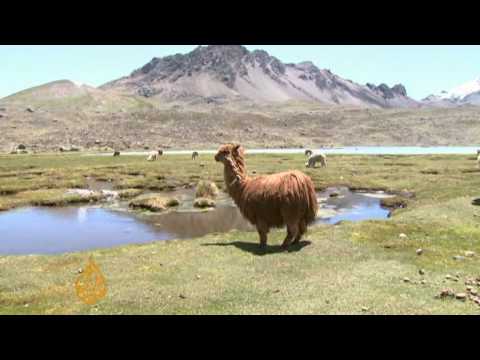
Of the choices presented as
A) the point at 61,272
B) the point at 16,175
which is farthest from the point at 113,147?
the point at 61,272

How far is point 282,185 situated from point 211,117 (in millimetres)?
143049

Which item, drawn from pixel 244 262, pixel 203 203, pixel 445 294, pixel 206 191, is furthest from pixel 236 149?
pixel 206 191

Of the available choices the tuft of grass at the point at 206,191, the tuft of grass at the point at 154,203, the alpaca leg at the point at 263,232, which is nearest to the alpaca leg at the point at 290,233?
the alpaca leg at the point at 263,232

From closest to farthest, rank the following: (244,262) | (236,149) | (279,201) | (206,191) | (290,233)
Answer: (244,262) < (279,201) < (290,233) < (236,149) < (206,191)

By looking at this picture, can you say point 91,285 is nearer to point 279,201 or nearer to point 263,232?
point 263,232

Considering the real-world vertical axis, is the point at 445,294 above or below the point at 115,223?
above

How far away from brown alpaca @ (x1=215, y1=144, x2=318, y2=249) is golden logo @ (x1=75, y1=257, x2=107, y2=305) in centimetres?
680

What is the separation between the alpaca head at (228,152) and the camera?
20047 millimetres

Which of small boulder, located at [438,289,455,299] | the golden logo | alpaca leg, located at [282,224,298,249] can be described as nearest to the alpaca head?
alpaca leg, located at [282,224,298,249]

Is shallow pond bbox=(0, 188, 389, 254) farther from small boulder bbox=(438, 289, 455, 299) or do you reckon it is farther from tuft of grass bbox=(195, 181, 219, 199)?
small boulder bbox=(438, 289, 455, 299)

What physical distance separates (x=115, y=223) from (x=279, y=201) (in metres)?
15.5

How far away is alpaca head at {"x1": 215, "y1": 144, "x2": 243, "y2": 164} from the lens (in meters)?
20.0

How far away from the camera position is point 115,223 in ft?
97.6
